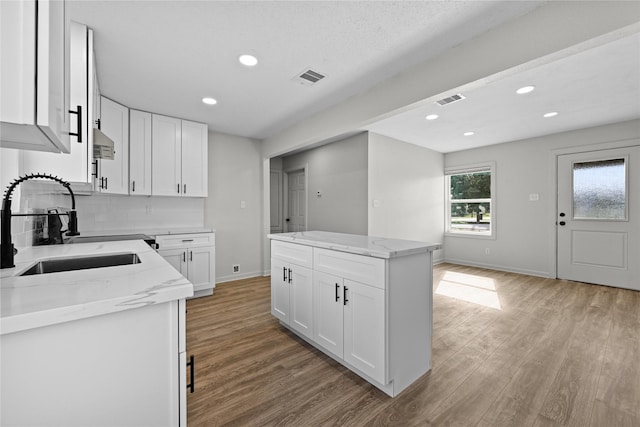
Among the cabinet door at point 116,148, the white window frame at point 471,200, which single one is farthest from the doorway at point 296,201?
the white window frame at point 471,200

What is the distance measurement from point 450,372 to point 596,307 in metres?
2.64

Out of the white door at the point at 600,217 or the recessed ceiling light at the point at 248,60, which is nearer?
the recessed ceiling light at the point at 248,60

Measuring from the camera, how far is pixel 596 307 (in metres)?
3.22

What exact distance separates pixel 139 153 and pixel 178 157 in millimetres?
461

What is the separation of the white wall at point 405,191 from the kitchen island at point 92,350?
3.60 metres

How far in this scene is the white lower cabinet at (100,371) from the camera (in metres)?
0.68

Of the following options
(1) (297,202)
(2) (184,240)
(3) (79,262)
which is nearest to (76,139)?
(3) (79,262)

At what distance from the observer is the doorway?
18.2ft

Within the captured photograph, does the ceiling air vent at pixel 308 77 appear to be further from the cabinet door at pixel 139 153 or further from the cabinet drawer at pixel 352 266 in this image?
the cabinet door at pixel 139 153

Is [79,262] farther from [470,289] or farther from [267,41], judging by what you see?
[470,289]

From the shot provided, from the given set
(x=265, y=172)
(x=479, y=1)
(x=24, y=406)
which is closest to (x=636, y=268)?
→ (x=479, y=1)

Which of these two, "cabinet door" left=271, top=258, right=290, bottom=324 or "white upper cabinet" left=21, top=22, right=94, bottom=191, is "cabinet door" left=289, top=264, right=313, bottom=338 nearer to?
"cabinet door" left=271, top=258, right=290, bottom=324

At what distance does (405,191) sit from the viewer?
500 centimetres

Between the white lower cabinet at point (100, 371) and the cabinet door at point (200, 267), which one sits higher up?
the white lower cabinet at point (100, 371)
